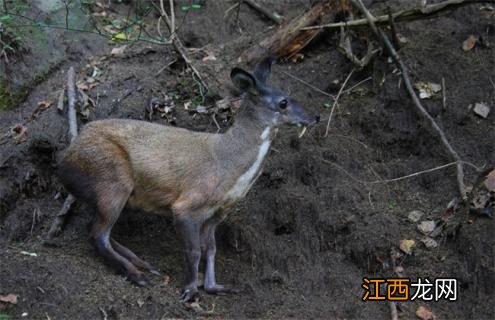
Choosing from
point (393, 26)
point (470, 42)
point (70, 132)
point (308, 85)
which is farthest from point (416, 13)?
point (70, 132)

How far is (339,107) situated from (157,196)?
2973 mm

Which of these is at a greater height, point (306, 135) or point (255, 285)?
point (306, 135)

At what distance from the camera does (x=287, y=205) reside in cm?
788

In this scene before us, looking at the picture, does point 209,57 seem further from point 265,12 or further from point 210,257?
point 210,257

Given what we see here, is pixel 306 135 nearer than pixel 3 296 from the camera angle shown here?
No

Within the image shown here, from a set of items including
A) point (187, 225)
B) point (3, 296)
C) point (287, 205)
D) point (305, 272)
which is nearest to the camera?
point (3, 296)

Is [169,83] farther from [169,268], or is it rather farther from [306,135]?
[169,268]

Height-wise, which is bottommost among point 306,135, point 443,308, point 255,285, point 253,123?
point 443,308

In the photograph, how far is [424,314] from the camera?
6797mm

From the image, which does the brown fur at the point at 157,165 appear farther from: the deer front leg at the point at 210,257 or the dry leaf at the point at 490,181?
the dry leaf at the point at 490,181

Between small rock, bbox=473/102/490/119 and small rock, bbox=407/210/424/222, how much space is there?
5.23ft

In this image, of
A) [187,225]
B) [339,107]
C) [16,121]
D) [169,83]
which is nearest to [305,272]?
[187,225]

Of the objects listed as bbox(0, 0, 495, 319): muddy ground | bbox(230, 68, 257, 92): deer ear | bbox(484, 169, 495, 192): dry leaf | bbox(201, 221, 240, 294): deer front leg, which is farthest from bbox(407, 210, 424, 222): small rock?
bbox(230, 68, 257, 92): deer ear

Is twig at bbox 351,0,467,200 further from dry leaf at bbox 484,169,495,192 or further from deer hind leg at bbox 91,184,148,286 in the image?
deer hind leg at bbox 91,184,148,286
